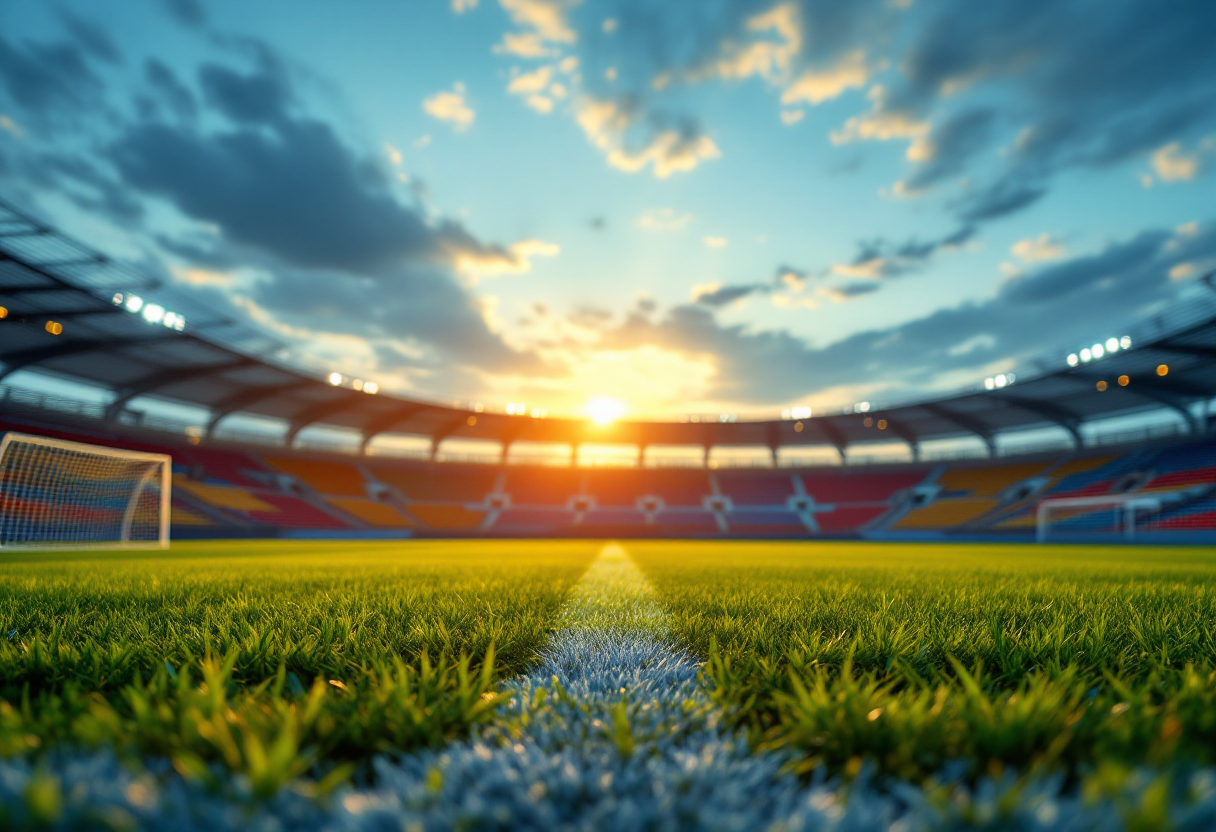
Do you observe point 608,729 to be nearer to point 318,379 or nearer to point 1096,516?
point 318,379

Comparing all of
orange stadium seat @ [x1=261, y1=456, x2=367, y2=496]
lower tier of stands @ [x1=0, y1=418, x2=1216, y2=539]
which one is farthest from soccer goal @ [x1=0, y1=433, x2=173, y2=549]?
orange stadium seat @ [x1=261, y1=456, x2=367, y2=496]

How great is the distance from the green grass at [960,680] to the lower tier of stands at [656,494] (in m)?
31.5

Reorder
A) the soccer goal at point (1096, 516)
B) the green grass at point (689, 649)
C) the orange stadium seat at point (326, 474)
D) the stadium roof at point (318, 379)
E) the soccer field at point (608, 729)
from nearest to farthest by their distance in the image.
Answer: the soccer field at point (608, 729), the green grass at point (689, 649), the stadium roof at point (318, 379), the soccer goal at point (1096, 516), the orange stadium seat at point (326, 474)

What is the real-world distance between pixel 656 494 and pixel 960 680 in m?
41.8

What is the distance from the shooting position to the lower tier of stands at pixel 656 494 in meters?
28.5

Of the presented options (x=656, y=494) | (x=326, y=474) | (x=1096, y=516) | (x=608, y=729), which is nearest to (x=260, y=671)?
(x=608, y=729)

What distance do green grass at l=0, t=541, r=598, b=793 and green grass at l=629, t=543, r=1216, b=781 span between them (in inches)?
32.0

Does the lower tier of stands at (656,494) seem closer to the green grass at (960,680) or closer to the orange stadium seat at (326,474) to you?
the orange stadium seat at (326,474)

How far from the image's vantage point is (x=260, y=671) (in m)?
1.83

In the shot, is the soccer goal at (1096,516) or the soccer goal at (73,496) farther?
the soccer goal at (1096,516)

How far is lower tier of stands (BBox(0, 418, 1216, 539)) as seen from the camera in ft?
93.4

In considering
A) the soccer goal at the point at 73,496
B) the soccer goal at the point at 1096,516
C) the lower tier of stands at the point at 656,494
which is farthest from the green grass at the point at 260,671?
the soccer goal at the point at 1096,516

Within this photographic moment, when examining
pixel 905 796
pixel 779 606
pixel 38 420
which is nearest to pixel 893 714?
pixel 905 796

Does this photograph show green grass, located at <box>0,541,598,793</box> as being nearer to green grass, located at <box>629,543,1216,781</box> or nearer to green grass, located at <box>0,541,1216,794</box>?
green grass, located at <box>0,541,1216,794</box>
